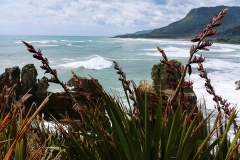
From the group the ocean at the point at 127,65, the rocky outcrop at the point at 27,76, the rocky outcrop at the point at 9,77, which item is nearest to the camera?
the rocky outcrop at the point at 9,77

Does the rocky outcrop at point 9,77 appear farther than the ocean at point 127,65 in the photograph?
No

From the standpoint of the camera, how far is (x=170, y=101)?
1.33 meters

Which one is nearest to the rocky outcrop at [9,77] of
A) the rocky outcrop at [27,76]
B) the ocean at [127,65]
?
the rocky outcrop at [27,76]

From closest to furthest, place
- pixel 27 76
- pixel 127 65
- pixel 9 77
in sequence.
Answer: pixel 9 77 < pixel 27 76 < pixel 127 65

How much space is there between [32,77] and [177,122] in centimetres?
1325

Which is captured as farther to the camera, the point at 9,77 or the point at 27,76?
the point at 27,76

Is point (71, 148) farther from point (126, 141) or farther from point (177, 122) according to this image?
point (177, 122)

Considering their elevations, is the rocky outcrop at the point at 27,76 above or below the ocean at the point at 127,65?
above

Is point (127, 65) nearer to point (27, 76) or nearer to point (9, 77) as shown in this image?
point (27, 76)

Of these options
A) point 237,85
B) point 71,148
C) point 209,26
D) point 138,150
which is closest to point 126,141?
point 138,150

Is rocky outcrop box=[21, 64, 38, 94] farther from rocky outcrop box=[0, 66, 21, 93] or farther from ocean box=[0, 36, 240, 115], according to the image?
ocean box=[0, 36, 240, 115]

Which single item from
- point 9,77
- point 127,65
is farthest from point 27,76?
point 127,65

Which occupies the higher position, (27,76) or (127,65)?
(27,76)

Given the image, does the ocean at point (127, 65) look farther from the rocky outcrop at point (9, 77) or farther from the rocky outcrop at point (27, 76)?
the rocky outcrop at point (9, 77)
